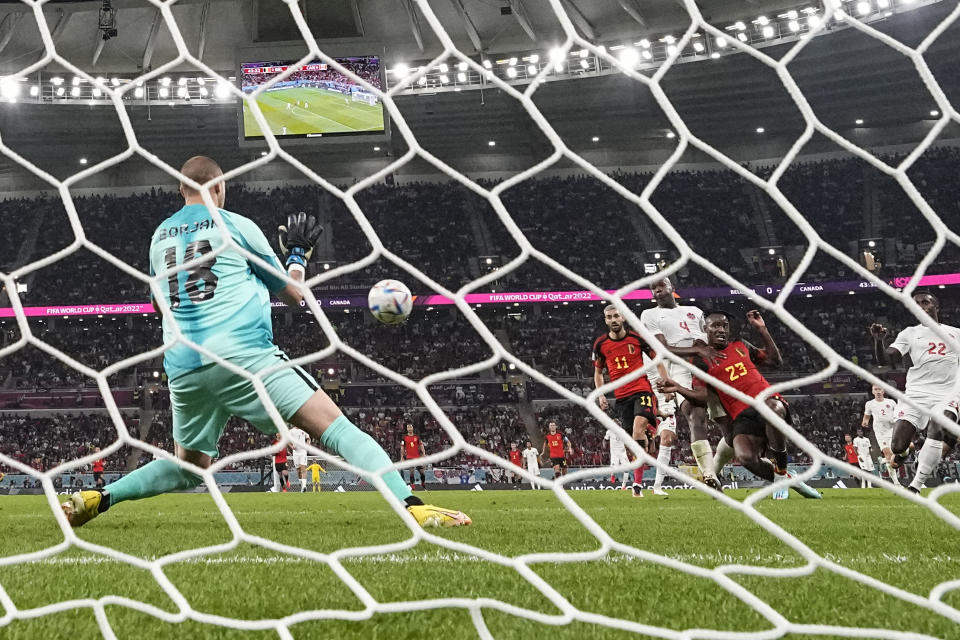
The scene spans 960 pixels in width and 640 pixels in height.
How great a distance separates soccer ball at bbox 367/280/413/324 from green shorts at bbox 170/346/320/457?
1.71 ft

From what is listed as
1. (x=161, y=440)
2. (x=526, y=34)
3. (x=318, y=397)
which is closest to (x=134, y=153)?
(x=318, y=397)

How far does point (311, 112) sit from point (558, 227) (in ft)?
44.9

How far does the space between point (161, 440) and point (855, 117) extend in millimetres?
22827

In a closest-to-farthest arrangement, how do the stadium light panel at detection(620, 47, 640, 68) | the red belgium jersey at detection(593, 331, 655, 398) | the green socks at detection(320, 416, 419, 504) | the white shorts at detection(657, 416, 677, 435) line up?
the stadium light panel at detection(620, 47, 640, 68)
the green socks at detection(320, 416, 419, 504)
the red belgium jersey at detection(593, 331, 655, 398)
the white shorts at detection(657, 416, 677, 435)

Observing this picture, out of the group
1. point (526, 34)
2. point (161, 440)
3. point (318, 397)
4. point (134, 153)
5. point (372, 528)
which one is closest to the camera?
point (134, 153)

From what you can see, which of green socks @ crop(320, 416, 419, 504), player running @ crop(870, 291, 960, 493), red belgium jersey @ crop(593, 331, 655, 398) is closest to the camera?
green socks @ crop(320, 416, 419, 504)

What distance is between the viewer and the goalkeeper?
2.72m

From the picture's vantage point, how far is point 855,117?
2252 centimetres

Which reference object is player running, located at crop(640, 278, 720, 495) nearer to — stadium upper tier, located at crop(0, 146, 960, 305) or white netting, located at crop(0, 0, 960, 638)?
white netting, located at crop(0, 0, 960, 638)

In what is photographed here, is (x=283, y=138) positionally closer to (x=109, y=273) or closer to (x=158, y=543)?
Answer: (x=158, y=543)

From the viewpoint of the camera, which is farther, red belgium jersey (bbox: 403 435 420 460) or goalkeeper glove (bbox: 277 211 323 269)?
red belgium jersey (bbox: 403 435 420 460)

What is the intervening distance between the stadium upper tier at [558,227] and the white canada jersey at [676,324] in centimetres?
1593

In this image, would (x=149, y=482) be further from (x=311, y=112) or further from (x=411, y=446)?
(x=411, y=446)

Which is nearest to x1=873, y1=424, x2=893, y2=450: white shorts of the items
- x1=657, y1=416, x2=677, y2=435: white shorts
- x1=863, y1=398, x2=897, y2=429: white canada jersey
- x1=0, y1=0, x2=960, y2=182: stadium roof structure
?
x1=863, y1=398, x2=897, y2=429: white canada jersey
